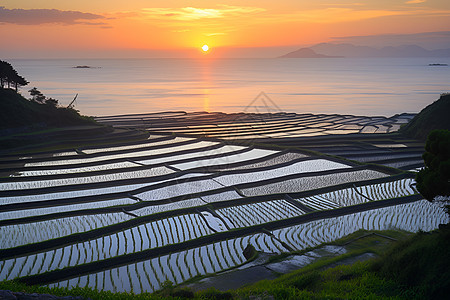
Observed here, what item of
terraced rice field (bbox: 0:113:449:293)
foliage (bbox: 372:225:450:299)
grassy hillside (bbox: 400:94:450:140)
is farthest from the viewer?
grassy hillside (bbox: 400:94:450:140)

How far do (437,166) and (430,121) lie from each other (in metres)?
21.1

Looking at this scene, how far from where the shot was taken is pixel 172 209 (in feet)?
47.7

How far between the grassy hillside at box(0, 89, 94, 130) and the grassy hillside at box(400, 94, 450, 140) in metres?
23.0

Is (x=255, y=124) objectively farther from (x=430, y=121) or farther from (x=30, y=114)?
(x=30, y=114)

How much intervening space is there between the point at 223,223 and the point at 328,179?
7057 millimetres

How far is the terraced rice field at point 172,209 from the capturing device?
35.0 feet

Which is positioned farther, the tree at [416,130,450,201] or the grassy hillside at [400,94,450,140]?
the grassy hillside at [400,94,450,140]

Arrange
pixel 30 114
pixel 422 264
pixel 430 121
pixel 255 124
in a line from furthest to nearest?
pixel 255 124
pixel 430 121
pixel 30 114
pixel 422 264

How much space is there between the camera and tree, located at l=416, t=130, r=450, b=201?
919 centimetres

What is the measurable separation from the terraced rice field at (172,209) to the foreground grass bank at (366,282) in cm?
179

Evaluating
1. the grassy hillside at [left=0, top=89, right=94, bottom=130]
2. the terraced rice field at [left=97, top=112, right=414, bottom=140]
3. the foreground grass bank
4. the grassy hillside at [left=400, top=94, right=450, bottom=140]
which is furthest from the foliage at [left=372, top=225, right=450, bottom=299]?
the grassy hillside at [left=0, top=89, right=94, bottom=130]

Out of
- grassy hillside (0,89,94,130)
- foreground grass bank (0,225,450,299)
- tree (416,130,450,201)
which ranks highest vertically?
grassy hillside (0,89,94,130)

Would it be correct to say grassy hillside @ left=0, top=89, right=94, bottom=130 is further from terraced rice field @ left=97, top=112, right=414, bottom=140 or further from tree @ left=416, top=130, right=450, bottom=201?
tree @ left=416, top=130, right=450, bottom=201

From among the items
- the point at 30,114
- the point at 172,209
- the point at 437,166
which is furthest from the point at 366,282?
the point at 30,114
